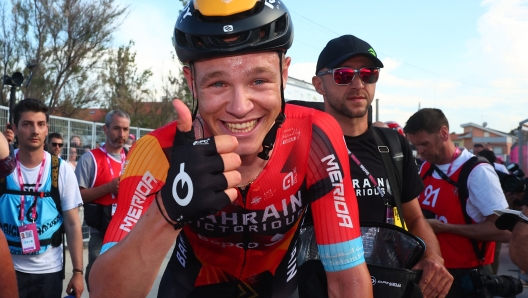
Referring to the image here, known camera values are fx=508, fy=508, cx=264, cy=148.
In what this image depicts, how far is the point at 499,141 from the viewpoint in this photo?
53438 mm

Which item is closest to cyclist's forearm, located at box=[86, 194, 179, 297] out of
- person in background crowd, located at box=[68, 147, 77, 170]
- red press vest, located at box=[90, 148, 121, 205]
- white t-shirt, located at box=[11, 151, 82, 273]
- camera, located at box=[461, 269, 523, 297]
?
camera, located at box=[461, 269, 523, 297]

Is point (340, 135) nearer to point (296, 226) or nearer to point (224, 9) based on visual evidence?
point (296, 226)

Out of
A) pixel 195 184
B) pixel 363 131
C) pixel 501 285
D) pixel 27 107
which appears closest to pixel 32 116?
pixel 27 107

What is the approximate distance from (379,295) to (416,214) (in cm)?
119

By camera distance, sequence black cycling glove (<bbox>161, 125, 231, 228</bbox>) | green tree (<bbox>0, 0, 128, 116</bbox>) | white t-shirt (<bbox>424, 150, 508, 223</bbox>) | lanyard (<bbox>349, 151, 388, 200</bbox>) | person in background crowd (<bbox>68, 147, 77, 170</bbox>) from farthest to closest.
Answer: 1. green tree (<bbox>0, 0, 128, 116</bbox>)
2. person in background crowd (<bbox>68, 147, 77, 170</bbox>)
3. white t-shirt (<bbox>424, 150, 508, 223</bbox>)
4. lanyard (<bbox>349, 151, 388, 200</bbox>)
5. black cycling glove (<bbox>161, 125, 231, 228</bbox>)

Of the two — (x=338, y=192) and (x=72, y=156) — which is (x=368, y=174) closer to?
(x=338, y=192)

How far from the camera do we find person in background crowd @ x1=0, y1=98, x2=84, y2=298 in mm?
5211

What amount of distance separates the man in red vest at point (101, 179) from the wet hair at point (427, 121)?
151 inches

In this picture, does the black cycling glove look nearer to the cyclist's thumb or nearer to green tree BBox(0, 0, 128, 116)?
the cyclist's thumb

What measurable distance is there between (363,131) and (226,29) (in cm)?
190

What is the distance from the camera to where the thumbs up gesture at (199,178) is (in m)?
1.78

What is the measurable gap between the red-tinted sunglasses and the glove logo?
2.36 metres

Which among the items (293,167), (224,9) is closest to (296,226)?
(293,167)

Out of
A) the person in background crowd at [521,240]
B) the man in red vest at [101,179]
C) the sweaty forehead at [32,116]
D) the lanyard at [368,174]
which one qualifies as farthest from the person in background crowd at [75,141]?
the person in background crowd at [521,240]
